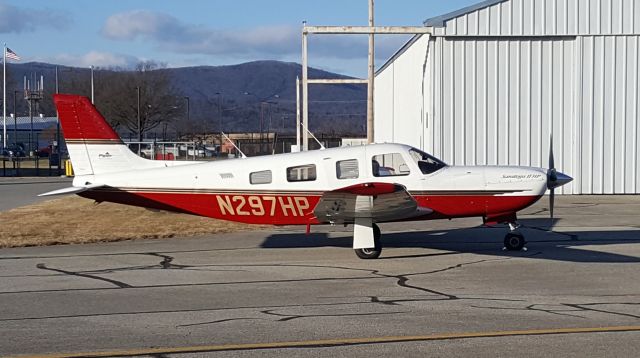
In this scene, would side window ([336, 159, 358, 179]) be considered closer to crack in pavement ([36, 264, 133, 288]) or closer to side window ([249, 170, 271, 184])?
side window ([249, 170, 271, 184])

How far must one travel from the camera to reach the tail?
17.2 m

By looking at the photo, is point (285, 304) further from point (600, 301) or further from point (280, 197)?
point (280, 197)

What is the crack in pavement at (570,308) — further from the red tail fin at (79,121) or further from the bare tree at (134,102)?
the bare tree at (134,102)

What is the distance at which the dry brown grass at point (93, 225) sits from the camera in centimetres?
1997

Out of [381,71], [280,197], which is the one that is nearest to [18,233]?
[280,197]

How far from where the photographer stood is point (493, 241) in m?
18.3

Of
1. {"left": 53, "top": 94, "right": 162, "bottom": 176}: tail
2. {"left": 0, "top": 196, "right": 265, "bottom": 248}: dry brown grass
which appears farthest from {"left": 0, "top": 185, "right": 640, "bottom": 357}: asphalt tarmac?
{"left": 53, "top": 94, "right": 162, "bottom": 176}: tail

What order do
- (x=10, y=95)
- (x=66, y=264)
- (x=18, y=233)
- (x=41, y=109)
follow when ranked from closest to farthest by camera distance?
(x=66, y=264) → (x=18, y=233) → (x=41, y=109) → (x=10, y=95)

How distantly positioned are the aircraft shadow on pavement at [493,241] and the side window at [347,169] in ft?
5.23

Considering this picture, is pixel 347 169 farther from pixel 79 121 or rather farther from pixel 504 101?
pixel 504 101

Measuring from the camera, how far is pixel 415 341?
28.6 feet

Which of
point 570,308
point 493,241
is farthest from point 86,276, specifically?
point 493,241

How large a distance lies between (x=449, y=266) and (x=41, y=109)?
153m

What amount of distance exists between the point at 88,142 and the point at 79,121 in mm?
453
